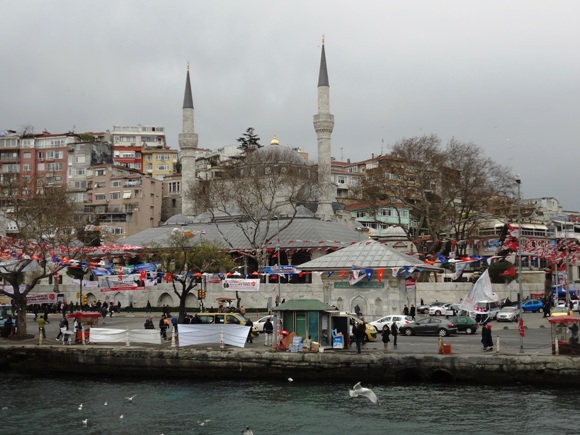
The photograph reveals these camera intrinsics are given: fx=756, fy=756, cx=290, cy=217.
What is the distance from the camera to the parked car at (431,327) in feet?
94.4

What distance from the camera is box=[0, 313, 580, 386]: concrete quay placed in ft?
70.8

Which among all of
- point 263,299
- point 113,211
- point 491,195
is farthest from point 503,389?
point 113,211

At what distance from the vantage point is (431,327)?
2886cm

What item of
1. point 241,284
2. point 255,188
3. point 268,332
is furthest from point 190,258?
point 268,332

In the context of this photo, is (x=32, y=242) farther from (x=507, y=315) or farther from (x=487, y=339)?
(x=507, y=315)

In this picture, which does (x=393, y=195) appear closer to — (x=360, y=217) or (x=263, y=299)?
(x=263, y=299)

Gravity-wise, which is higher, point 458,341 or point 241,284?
point 241,284

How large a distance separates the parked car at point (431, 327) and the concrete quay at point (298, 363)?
2.52 metres

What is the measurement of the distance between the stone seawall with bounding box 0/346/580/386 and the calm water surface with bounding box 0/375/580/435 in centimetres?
43

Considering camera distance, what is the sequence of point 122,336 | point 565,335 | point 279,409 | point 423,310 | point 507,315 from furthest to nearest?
point 423,310 < point 507,315 < point 122,336 < point 565,335 < point 279,409

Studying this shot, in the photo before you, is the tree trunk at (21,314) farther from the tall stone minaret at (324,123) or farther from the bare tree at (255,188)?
the tall stone minaret at (324,123)

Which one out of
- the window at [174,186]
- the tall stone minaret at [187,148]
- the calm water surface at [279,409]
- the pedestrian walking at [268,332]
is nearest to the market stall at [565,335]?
the calm water surface at [279,409]

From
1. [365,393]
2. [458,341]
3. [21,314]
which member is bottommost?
[365,393]

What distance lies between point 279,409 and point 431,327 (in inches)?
429
